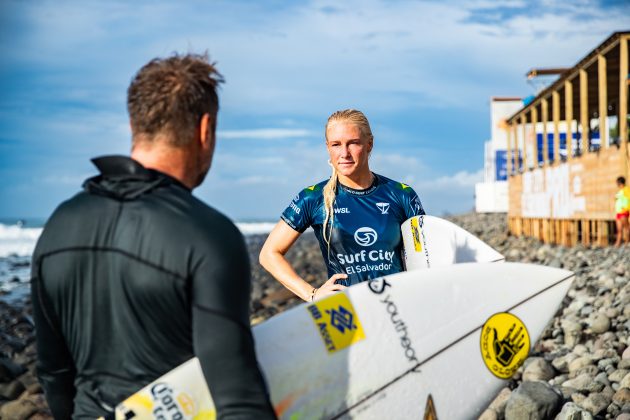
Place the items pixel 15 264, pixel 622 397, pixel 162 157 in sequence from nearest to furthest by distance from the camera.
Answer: pixel 162 157, pixel 622 397, pixel 15 264

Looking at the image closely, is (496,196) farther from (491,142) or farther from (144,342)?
(144,342)

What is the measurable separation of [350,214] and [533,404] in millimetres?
2493

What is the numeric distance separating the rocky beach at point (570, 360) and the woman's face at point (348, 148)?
4.74 feet

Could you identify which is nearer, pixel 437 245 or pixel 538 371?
pixel 437 245

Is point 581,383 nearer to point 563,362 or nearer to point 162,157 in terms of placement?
point 563,362

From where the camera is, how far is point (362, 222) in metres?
3.70

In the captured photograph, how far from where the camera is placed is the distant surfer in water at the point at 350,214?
145 inches

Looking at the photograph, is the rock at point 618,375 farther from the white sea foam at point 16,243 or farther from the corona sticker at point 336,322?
the white sea foam at point 16,243

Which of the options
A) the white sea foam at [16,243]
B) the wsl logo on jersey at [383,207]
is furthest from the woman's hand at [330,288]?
the white sea foam at [16,243]

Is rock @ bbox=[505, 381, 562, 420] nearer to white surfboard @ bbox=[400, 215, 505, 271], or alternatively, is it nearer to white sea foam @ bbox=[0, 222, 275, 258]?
white surfboard @ bbox=[400, 215, 505, 271]

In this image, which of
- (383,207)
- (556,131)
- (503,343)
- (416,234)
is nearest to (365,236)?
(383,207)

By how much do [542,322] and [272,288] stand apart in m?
15.3

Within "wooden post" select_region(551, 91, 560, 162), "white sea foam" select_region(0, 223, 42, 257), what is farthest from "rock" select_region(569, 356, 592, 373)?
"white sea foam" select_region(0, 223, 42, 257)

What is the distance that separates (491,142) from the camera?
136 ft
